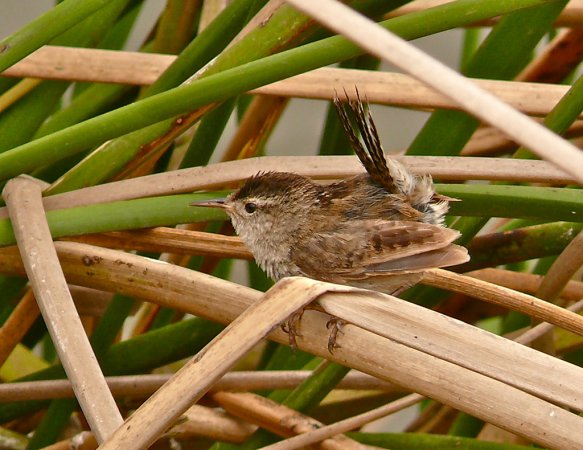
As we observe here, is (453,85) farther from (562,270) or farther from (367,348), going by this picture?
(562,270)

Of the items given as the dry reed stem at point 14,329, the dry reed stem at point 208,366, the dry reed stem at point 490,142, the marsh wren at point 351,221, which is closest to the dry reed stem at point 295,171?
the marsh wren at point 351,221

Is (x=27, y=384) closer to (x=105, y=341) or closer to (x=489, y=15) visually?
(x=105, y=341)

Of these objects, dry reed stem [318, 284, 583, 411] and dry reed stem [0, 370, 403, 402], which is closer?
dry reed stem [318, 284, 583, 411]

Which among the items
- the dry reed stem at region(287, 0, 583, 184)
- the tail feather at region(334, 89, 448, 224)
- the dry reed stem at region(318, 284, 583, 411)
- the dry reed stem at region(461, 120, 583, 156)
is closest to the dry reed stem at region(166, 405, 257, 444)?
the tail feather at region(334, 89, 448, 224)

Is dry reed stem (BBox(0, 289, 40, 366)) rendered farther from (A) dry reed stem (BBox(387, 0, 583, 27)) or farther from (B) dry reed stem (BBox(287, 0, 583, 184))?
(B) dry reed stem (BBox(287, 0, 583, 184))

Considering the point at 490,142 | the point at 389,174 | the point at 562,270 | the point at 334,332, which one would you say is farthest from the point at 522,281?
the point at 334,332

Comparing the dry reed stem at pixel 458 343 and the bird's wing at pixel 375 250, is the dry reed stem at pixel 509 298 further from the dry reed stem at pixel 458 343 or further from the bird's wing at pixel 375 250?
the dry reed stem at pixel 458 343

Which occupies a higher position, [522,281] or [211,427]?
[522,281]
